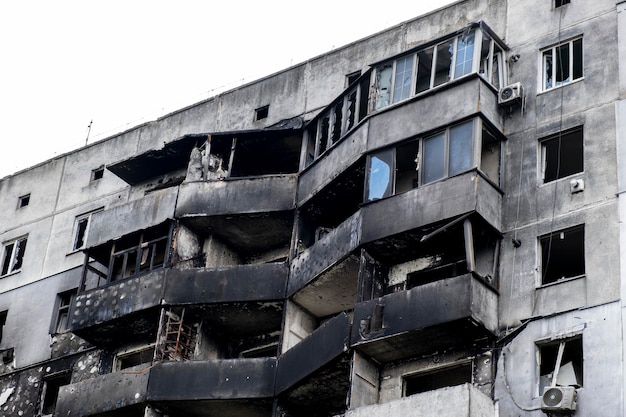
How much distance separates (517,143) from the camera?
96.7 feet

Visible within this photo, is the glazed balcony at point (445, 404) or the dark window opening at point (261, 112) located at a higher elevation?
the dark window opening at point (261, 112)

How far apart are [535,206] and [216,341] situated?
1050cm

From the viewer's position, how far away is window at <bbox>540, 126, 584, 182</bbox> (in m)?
28.4

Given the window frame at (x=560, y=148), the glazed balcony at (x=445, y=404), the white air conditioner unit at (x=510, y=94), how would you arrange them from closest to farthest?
the glazed balcony at (x=445, y=404)
the window frame at (x=560, y=148)
the white air conditioner unit at (x=510, y=94)

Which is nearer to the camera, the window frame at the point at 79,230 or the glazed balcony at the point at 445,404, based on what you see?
the glazed balcony at the point at 445,404

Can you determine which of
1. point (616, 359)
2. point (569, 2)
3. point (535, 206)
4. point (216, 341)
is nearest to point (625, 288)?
point (616, 359)

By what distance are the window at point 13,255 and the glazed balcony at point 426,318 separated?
16704 mm

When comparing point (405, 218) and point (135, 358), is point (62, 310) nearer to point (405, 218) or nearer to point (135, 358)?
point (135, 358)

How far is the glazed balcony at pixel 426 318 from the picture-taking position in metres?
26.6

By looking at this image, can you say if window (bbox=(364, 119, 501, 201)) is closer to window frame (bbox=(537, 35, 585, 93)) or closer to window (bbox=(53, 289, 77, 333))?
window frame (bbox=(537, 35, 585, 93))

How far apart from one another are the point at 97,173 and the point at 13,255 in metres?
4.01

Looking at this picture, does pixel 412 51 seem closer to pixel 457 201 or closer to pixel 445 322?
pixel 457 201

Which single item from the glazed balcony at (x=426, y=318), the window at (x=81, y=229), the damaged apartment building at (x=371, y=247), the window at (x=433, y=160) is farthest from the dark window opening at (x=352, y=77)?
the window at (x=81, y=229)

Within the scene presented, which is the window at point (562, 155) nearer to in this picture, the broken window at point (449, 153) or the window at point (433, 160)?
the window at point (433, 160)
